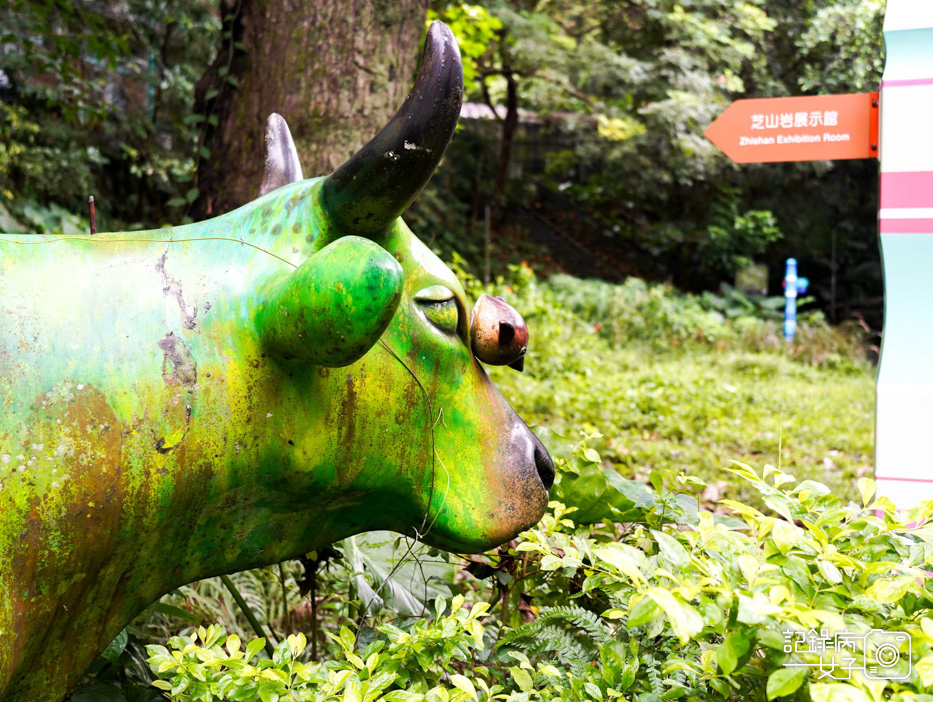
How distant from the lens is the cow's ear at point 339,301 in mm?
1041

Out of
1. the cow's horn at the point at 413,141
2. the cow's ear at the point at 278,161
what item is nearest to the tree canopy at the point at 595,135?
the cow's ear at the point at 278,161

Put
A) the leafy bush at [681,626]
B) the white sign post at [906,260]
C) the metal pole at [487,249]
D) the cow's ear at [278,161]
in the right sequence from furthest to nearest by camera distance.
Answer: the metal pole at [487,249] → the white sign post at [906,260] → the cow's ear at [278,161] → the leafy bush at [681,626]

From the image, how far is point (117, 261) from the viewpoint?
1.21 m

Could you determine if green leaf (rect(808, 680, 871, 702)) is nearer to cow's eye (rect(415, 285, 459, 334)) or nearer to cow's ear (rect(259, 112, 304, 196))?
cow's eye (rect(415, 285, 459, 334))

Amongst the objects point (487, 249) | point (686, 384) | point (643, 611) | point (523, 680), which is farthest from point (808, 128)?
point (487, 249)

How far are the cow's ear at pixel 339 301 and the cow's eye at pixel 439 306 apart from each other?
0.80 ft

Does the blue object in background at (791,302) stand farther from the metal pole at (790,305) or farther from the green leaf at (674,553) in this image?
the green leaf at (674,553)

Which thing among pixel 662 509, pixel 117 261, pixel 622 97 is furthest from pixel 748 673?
pixel 622 97

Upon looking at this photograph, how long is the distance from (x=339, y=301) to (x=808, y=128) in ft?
7.05

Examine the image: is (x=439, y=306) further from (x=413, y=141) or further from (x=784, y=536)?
(x=784, y=536)

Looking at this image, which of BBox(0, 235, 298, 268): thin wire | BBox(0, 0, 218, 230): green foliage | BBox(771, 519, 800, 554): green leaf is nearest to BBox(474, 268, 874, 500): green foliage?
BBox(771, 519, 800, 554): green leaf

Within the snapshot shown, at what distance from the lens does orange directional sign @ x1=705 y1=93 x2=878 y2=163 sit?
258 cm

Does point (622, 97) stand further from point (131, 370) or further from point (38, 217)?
point (131, 370)

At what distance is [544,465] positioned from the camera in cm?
145
